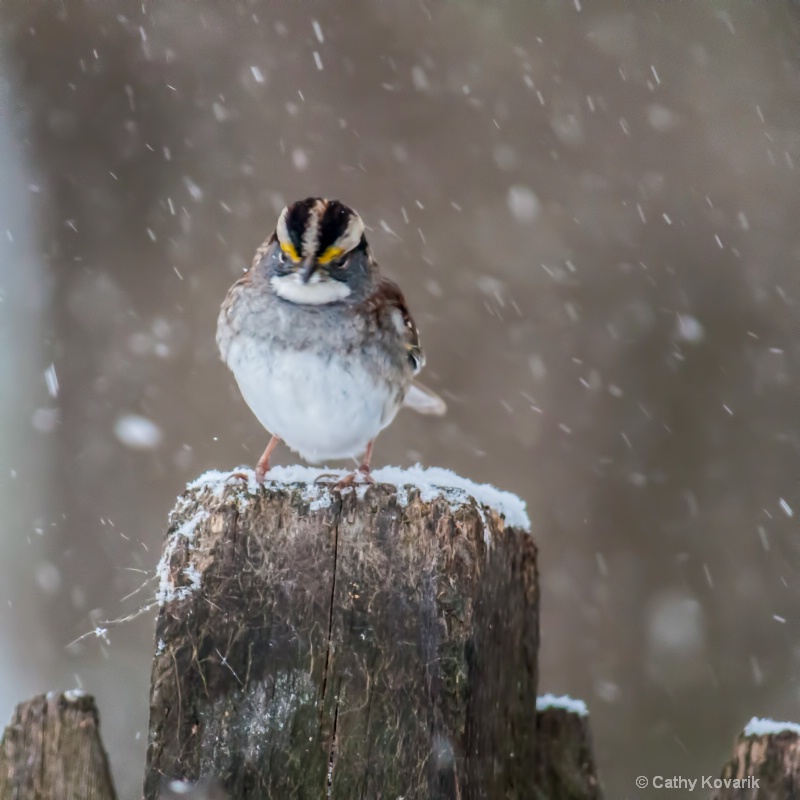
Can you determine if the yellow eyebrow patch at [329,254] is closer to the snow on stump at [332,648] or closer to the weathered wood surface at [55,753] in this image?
the snow on stump at [332,648]

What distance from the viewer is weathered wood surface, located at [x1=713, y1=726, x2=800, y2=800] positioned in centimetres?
204

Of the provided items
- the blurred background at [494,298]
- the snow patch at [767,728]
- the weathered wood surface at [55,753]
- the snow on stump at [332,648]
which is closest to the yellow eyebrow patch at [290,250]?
the snow on stump at [332,648]

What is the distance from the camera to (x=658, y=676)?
18.8ft

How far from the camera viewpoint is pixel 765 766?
81.1 inches

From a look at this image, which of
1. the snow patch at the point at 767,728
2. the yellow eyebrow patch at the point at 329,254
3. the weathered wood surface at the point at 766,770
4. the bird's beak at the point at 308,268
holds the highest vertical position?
the yellow eyebrow patch at the point at 329,254

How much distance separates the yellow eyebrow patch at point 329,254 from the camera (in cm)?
310

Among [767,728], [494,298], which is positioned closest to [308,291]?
[767,728]

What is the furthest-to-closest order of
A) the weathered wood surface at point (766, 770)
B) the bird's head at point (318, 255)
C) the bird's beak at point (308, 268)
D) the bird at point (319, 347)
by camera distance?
the bird at point (319, 347) → the bird's beak at point (308, 268) → the bird's head at point (318, 255) → the weathered wood surface at point (766, 770)

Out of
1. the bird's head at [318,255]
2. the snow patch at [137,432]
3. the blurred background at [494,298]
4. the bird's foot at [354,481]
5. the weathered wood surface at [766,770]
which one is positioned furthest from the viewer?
the snow patch at [137,432]

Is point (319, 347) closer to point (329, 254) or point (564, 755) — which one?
point (329, 254)

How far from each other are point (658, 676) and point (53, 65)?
5503 mm

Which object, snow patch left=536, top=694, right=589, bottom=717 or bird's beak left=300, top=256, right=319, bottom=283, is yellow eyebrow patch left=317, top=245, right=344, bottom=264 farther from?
snow patch left=536, top=694, right=589, bottom=717

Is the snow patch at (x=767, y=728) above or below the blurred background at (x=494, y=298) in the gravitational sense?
below

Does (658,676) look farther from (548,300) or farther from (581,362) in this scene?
(548,300)
